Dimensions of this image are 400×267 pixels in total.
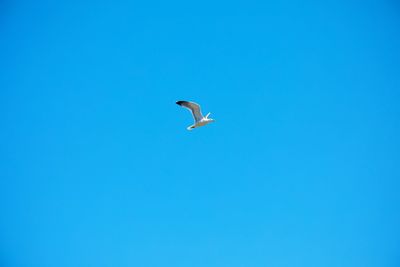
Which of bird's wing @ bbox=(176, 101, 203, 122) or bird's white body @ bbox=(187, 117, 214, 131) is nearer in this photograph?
bird's wing @ bbox=(176, 101, 203, 122)

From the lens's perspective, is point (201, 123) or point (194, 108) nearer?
point (194, 108)

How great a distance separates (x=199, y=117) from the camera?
21.7 metres

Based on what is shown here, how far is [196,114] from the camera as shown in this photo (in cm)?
2144

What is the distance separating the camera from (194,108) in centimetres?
2103

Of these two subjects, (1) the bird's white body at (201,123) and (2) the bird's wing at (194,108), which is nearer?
(2) the bird's wing at (194,108)

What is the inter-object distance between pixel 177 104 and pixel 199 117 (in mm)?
1513

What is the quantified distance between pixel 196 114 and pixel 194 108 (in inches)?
19.1

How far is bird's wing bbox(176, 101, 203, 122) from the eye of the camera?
20.6 m

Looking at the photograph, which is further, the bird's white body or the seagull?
the bird's white body

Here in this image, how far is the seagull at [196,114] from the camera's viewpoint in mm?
20656

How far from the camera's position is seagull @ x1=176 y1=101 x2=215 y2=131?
20.7m

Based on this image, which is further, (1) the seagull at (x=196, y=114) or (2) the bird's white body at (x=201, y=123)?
(2) the bird's white body at (x=201, y=123)

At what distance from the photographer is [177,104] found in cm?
2061

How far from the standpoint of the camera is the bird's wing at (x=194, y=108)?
20595mm
